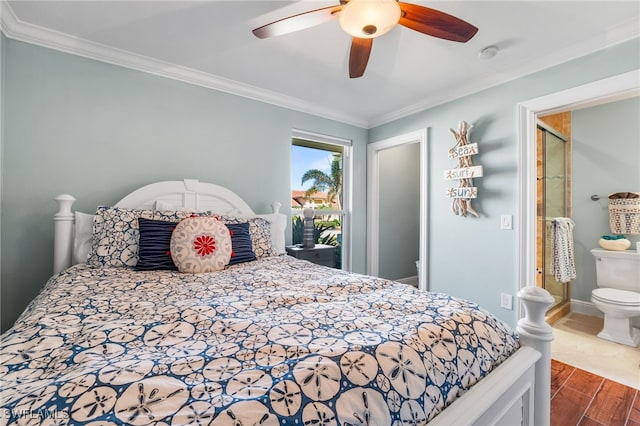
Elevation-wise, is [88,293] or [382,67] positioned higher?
[382,67]

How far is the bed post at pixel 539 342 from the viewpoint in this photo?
1.05 meters

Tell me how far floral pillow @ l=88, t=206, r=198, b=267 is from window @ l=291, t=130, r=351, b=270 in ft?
5.35

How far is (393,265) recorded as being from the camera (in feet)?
13.9

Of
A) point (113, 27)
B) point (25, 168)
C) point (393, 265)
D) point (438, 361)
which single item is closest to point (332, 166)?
point (393, 265)

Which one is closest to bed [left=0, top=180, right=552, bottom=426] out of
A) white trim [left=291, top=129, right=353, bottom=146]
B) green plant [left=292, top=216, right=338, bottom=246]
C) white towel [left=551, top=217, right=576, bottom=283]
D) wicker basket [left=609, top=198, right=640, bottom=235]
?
green plant [left=292, top=216, right=338, bottom=246]

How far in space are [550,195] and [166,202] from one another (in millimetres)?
3823

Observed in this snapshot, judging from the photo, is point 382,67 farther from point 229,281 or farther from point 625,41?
point 229,281

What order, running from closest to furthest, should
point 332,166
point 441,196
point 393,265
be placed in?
point 441,196 → point 332,166 → point 393,265

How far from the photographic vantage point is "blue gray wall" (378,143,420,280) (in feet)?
13.5

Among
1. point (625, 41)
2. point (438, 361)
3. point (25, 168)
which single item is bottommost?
point (438, 361)

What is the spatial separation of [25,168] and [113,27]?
1.14 metres

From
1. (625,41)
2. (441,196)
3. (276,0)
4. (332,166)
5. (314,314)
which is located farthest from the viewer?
(332,166)

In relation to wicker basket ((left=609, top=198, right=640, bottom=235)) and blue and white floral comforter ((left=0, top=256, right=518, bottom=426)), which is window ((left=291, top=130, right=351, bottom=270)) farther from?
wicker basket ((left=609, top=198, right=640, bottom=235))

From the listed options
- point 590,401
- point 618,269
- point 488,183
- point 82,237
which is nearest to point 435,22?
point 488,183
